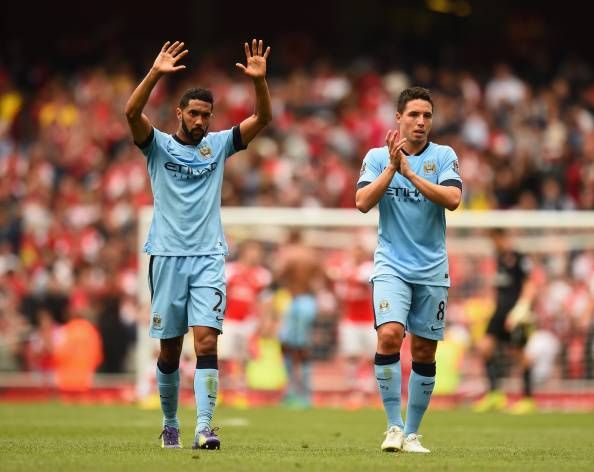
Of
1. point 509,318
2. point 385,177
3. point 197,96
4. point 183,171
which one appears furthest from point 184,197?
point 509,318

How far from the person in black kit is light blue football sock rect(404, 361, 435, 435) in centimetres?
907

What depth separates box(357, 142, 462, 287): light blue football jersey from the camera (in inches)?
409

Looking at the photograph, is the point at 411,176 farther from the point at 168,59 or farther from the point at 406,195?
the point at 168,59

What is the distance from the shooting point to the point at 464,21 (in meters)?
30.8

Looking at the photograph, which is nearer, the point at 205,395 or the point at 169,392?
the point at 205,395

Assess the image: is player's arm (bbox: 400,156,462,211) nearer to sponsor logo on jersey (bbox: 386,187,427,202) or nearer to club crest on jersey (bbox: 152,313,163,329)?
sponsor logo on jersey (bbox: 386,187,427,202)

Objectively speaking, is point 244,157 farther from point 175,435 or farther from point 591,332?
point 175,435

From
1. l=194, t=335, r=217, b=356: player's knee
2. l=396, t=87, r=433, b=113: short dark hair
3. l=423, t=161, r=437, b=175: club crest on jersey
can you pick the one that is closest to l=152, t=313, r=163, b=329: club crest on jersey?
l=194, t=335, r=217, b=356: player's knee

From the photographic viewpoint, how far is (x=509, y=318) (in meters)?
19.7

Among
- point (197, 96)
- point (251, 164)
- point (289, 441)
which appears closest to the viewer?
point (197, 96)

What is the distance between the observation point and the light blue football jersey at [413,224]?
409 inches

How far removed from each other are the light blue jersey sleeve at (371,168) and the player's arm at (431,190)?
1.20 ft

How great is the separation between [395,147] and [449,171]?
23.8 inches

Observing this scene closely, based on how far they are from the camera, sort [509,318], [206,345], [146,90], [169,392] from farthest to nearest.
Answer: [509,318], [169,392], [206,345], [146,90]
